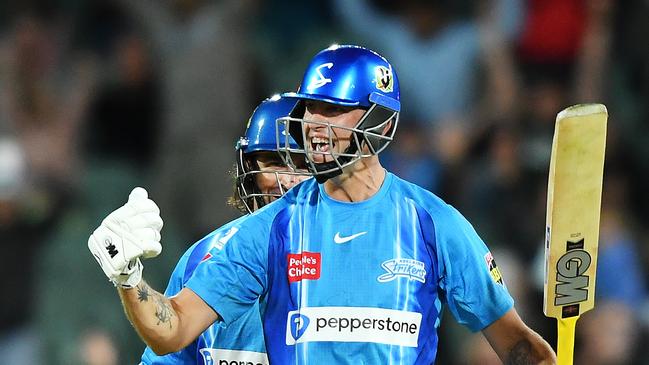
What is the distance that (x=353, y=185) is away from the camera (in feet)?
12.9

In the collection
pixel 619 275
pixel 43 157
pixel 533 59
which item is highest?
pixel 533 59

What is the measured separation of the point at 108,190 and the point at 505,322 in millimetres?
4998

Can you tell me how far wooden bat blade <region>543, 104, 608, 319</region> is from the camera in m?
4.01

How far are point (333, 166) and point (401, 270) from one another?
0.39 m

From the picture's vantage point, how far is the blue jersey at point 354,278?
3.75 m

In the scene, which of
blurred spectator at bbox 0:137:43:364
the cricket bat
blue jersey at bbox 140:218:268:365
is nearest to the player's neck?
blue jersey at bbox 140:218:268:365

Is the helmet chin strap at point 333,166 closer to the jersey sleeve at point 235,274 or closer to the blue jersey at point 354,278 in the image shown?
the blue jersey at point 354,278

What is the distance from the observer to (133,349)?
7.76m

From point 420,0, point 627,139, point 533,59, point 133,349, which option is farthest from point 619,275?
point 133,349

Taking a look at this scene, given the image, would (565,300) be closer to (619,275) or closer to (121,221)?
(121,221)

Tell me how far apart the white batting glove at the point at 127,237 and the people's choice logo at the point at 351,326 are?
584mm

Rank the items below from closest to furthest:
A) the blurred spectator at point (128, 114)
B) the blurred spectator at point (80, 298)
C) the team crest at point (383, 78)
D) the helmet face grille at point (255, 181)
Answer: the team crest at point (383, 78) < the helmet face grille at point (255, 181) < the blurred spectator at point (80, 298) < the blurred spectator at point (128, 114)

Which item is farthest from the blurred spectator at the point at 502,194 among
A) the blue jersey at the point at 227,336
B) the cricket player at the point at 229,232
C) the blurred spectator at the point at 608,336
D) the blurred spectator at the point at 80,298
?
the blue jersey at the point at 227,336

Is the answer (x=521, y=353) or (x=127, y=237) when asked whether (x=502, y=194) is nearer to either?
(x=521, y=353)
